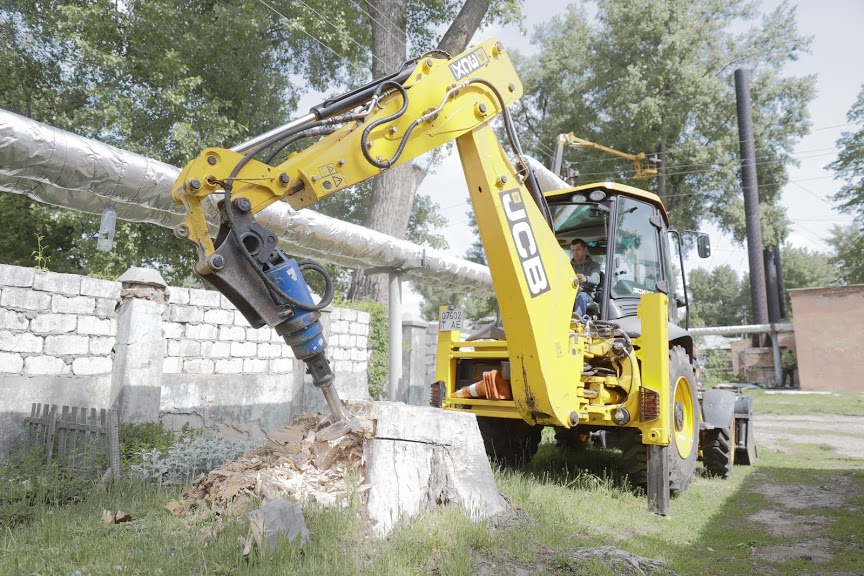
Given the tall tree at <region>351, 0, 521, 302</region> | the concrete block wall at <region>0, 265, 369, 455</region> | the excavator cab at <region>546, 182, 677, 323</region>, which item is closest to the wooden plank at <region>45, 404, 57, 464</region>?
the concrete block wall at <region>0, 265, 369, 455</region>

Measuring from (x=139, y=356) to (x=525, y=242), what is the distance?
388cm

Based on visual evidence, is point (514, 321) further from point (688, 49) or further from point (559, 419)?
point (688, 49)

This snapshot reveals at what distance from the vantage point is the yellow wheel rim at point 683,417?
6.06 metres

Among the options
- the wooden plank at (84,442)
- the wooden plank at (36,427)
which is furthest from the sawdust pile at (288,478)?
the wooden plank at (36,427)

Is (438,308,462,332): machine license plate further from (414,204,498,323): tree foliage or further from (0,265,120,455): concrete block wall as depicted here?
(414,204,498,323): tree foliage

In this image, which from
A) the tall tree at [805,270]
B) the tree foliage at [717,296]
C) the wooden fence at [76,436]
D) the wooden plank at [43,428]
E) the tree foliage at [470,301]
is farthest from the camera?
the tree foliage at [717,296]

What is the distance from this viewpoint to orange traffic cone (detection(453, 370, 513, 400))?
5.69 m

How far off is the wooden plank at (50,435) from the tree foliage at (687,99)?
22.0 m

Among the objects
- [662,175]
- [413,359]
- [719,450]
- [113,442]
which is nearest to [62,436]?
[113,442]

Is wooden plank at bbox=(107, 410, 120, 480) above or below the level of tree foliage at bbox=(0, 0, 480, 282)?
below

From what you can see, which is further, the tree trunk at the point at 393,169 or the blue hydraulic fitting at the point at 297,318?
the tree trunk at the point at 393,169

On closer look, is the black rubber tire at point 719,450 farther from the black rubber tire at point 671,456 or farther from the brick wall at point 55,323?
the brick wall at point 55,323

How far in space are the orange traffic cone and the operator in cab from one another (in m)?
0.99

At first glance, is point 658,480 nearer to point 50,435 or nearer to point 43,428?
point 50,435
